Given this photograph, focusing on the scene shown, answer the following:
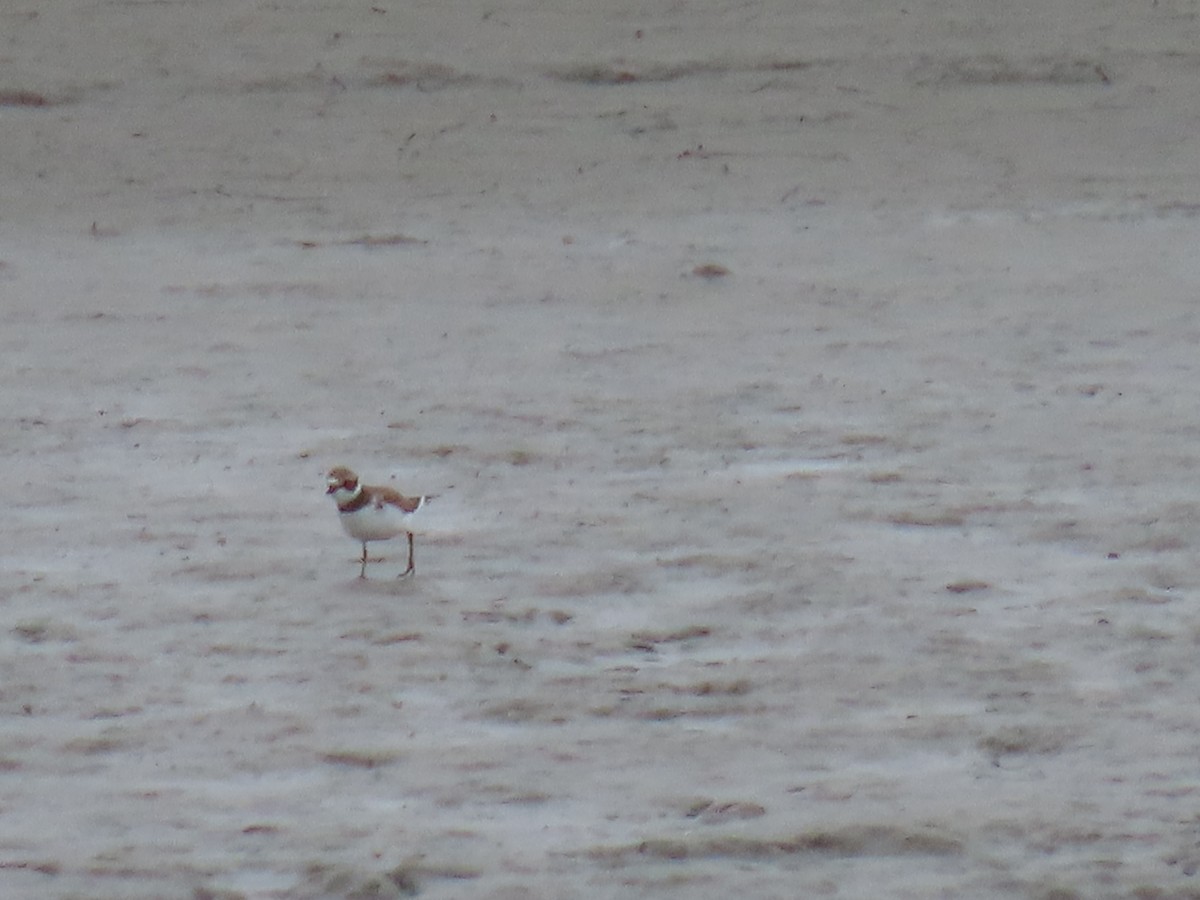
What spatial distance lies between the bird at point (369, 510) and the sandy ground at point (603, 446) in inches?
6.8

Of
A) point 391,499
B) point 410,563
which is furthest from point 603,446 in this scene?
point 391,499

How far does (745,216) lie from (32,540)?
219 inches

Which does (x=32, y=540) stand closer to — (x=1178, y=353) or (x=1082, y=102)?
(x=1178, y=353)

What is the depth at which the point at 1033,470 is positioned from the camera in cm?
779

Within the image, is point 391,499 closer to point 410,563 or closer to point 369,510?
point 369,510

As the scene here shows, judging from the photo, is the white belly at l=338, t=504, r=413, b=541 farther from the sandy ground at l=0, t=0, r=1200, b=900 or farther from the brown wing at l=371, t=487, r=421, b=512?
the sandy ground at l=0, t=0, r=1200, b=900

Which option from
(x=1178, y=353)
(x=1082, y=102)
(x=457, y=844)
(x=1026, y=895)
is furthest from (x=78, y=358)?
(x=1082, y=102)

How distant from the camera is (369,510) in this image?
6590 millimetres

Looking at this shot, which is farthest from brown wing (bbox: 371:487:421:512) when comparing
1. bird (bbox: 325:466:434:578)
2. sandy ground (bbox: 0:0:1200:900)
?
sandy ground (bbox: 0:0:1200:900)

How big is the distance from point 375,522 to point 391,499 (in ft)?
0.30

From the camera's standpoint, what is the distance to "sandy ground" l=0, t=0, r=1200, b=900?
515 centimetres

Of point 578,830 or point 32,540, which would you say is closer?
point 578,830

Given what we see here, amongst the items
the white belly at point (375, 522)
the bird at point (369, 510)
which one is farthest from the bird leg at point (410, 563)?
the white belly at point (375, 522)

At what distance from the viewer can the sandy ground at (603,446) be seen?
16.9ft
